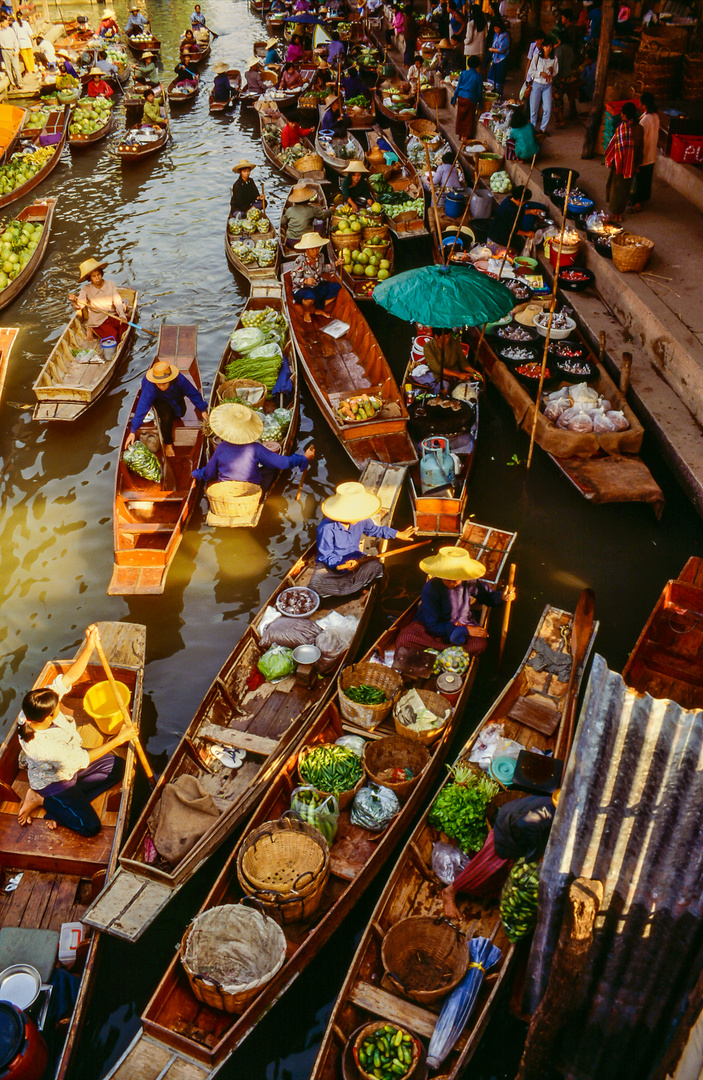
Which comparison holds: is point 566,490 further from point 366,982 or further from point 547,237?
point 366,982

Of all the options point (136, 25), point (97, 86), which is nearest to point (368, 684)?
point (97, 86)

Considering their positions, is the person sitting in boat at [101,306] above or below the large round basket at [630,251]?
below

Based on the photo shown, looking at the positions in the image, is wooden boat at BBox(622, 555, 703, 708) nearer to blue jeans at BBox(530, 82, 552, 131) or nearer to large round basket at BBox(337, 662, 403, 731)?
large round basket at BBox(337, 662, 403, 731)

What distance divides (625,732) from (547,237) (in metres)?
11.4

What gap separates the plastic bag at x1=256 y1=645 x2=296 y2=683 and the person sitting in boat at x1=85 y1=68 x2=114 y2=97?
23946 millimetres

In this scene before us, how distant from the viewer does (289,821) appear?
540 cm

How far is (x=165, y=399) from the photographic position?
8.98 meters

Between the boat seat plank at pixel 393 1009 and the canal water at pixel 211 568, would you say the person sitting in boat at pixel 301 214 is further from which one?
the boat seat plank at pixel 393 1009

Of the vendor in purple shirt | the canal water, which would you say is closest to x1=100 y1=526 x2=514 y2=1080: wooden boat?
the canal water

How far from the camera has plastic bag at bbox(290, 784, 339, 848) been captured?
18.0ft

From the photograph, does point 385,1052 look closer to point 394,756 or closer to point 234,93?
point 394,756

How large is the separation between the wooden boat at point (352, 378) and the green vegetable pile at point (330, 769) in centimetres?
418

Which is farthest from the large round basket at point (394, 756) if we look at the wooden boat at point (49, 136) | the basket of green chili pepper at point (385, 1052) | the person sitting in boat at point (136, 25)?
the person sitting in boat at point (136, 25)

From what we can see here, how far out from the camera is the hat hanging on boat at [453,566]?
6.21 m
